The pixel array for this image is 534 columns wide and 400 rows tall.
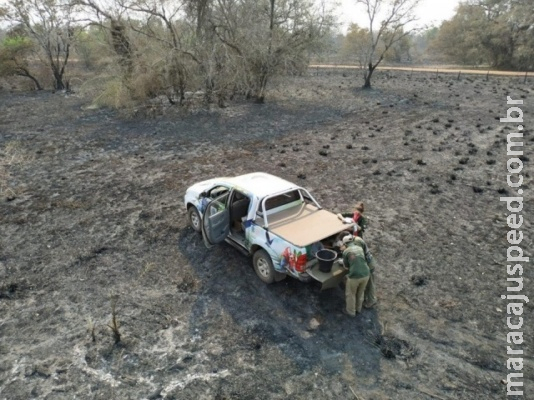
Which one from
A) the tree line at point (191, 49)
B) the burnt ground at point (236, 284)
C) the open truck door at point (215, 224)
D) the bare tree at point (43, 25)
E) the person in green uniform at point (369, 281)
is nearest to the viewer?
the burnt ground at point (236, 284)

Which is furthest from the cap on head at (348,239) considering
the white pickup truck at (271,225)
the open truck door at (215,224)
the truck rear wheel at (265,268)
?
the open truck door at (215,224)

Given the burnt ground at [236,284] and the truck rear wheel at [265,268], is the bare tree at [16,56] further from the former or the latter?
the truck rear wheel at [265,268]

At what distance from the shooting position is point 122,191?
11.4 meters

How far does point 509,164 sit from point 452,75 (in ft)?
102

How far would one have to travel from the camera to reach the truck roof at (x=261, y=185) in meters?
7.42

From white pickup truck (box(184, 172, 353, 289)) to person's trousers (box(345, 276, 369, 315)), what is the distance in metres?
0.33

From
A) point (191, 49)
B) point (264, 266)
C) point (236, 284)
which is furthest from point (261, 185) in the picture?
point (191, 49)

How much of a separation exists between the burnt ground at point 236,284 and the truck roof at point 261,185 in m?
1.50

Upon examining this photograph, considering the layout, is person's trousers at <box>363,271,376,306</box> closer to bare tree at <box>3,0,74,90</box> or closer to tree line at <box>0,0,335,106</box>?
tree line at <box>0,0,335,106</box>

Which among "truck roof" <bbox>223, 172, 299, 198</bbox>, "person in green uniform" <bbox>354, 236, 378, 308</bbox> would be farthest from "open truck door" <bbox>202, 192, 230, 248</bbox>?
"person in green uniform" <bbox>354, 236, 378, 308</bbox>

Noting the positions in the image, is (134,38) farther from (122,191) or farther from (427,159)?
(427,159)

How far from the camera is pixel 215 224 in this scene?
7250 mm

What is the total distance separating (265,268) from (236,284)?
2.22 feet

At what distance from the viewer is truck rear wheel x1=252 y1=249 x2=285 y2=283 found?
678cm
